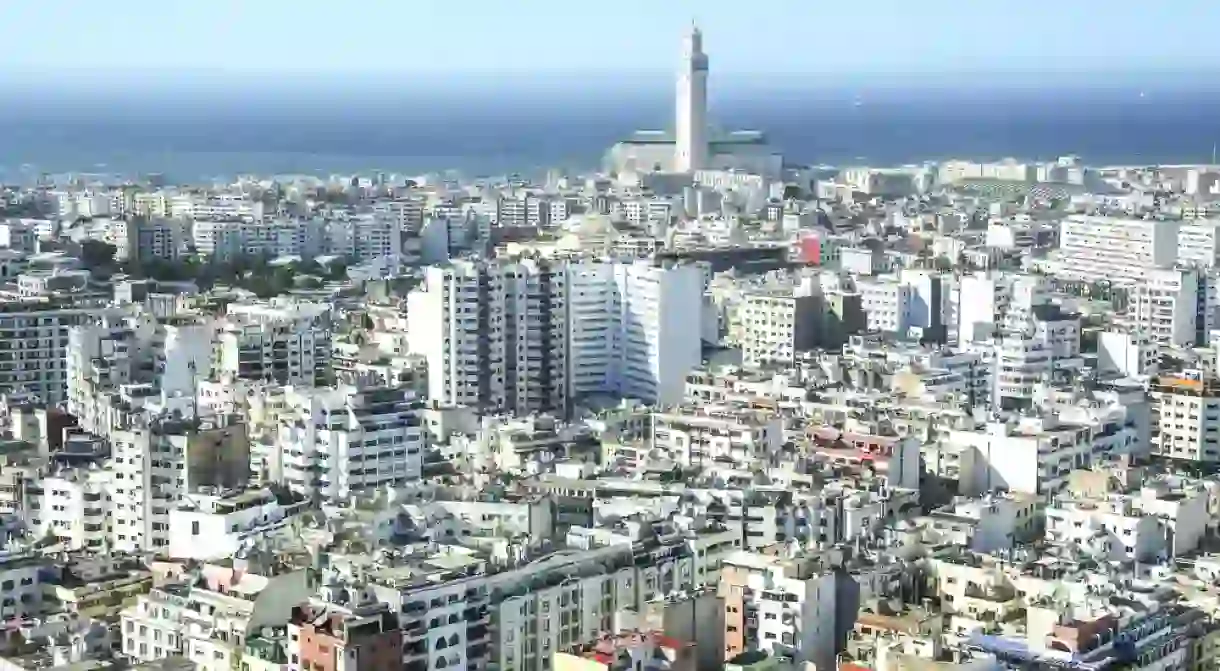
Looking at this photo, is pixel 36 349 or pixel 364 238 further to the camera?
pixel 364 238

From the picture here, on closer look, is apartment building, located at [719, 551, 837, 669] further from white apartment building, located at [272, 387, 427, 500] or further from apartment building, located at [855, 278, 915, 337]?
apartment building, located at [855, 278, 915, 337]

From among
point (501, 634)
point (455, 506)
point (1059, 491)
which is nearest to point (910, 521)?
point (1059, 491)

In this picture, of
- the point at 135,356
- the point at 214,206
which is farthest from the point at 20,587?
the point at 214,206

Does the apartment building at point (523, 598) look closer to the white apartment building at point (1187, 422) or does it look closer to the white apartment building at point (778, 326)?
the white apartment building at point (1187, 422)

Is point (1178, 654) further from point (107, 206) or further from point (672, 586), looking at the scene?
point (107, 206)

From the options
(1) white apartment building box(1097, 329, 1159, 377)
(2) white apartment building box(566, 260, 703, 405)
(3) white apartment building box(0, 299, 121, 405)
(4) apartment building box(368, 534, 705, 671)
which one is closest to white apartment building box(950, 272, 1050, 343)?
(1) white apartment building box(1097, 329, 1159, 377)

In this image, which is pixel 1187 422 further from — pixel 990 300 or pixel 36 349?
pixel 36 349
